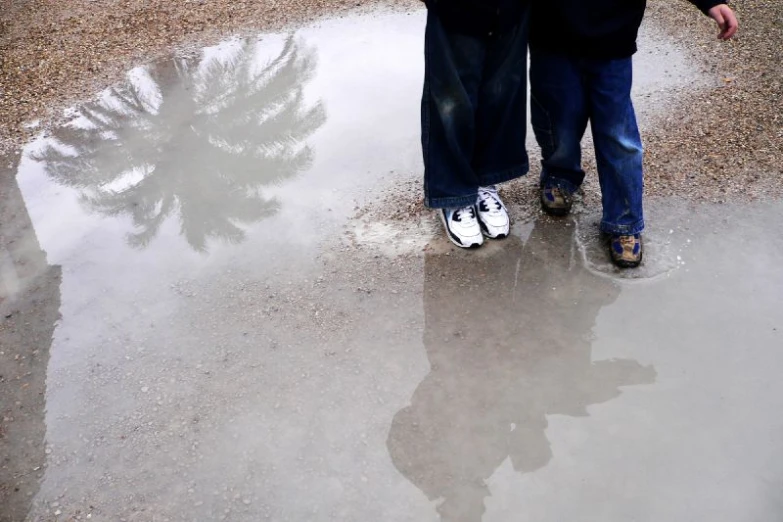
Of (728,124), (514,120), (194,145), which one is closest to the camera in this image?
(514,120)

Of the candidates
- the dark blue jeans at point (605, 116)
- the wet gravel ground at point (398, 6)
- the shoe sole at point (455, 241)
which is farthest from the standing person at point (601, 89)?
the shoe sole at point (455, 241)

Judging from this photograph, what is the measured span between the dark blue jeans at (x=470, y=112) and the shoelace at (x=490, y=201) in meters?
0.09

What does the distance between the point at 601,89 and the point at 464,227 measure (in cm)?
81

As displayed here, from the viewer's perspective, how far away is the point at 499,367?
254 centimetres

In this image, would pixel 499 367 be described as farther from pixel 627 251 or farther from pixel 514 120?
pixel 514 120

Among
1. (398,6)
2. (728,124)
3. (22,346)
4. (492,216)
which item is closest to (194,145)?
(22,346)

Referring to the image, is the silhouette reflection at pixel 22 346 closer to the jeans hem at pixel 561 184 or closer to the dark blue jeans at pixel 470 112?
the dark blue jeans at pixel 470 112

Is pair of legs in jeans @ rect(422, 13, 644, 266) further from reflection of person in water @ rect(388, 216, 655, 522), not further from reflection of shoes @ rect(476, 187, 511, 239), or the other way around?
reflection of person in water @ rect(388, 216, 655, 522)

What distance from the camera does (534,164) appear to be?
3.58 meters

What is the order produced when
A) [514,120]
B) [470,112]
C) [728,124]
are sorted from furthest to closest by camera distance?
[728,124], [514,120], [470,112]

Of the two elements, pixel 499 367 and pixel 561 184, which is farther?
pixel 561 184

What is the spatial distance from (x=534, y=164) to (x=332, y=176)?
104 cm

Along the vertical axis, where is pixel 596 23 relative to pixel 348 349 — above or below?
above

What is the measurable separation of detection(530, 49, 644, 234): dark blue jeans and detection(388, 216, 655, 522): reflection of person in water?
0.28m
